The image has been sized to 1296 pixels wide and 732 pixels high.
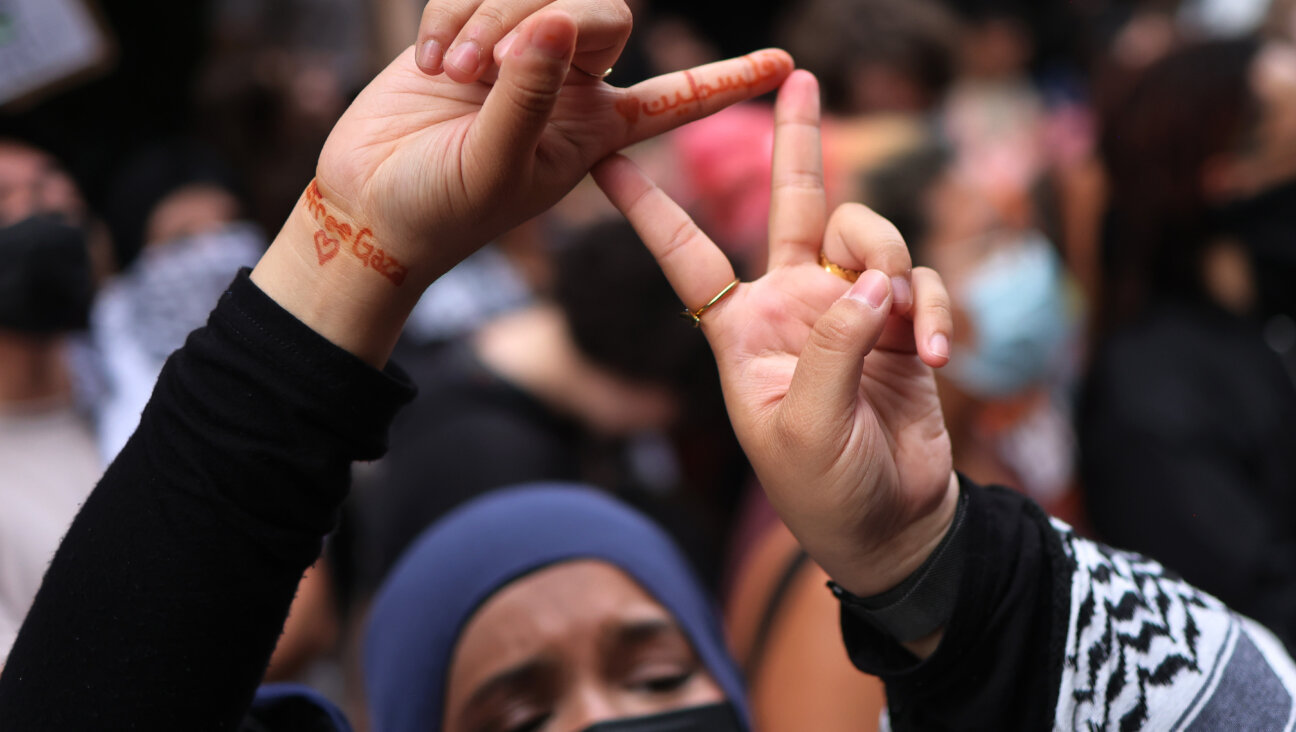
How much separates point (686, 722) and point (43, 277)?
1.71 metres

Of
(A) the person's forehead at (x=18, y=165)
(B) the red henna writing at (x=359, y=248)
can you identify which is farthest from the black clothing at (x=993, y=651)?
(A) the person's forehead at (x=18, y=165)

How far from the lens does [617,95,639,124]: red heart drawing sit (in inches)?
44.7

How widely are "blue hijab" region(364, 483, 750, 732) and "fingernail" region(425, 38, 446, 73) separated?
0.93 metres

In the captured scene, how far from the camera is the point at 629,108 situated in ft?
3.75

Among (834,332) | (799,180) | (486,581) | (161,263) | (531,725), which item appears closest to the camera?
(834,332)

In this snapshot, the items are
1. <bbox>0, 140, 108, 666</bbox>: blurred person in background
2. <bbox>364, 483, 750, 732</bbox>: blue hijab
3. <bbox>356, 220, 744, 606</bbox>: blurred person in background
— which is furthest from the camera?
<bbox>356, 220, 744, 606</bbox>: blurred person in background

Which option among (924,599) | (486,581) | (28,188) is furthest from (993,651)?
(28,188)

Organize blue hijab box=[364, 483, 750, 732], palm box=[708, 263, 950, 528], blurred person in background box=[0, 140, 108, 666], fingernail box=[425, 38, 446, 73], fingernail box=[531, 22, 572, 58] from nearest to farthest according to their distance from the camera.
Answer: fingernail box=[531, 22, 572, 58], fingernail box=[425, 38, 446, 73], palm box=[708, 263, 950, 528], blue hijab box=[364, 483, 750, 732], blurred person in background box=[0, 140, 108, 666]

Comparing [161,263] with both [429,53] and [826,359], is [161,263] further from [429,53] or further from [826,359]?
[826,359]

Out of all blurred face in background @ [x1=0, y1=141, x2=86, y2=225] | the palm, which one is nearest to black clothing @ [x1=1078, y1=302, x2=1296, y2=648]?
the palm

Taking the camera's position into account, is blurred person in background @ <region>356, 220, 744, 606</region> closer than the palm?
No

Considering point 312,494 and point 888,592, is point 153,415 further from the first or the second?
point 888,592

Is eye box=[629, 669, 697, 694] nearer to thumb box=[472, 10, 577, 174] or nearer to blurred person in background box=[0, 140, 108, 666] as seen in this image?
thumb box=[472, 10, 577, 174]

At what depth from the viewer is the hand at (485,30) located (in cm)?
97
